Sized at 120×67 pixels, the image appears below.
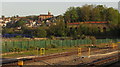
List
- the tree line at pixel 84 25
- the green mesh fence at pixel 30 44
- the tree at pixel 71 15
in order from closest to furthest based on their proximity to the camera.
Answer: the green mesh fence at pixel 30 44
the tree line at pixel 84 25
the tree at pixel 71 15

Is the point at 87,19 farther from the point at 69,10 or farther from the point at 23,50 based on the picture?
the point at 23,50

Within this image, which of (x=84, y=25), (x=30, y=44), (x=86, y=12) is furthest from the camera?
(x=86, y=12)

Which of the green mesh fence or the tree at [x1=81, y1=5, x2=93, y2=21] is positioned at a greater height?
the tree at [x1=81, y1=5, x2=93, y2=21]

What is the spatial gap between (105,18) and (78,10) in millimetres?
15291

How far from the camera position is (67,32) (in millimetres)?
83375

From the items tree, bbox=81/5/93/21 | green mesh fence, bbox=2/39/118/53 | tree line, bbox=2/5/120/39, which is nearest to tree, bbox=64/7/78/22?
tree line, bbox=2/5/120/39

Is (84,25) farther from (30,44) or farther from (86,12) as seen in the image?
(30,44)

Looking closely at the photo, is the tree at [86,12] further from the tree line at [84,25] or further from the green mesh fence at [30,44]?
the green mesh fence at [30,44]

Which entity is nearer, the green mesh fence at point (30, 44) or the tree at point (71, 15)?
the green mesh fence at point (30, 44)

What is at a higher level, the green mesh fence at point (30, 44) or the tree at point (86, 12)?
the tree at point (86, 12)

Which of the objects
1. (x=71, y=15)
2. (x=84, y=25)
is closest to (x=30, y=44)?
(x=84, y=25)

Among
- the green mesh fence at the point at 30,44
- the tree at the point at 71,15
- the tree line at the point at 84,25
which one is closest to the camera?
the green mesh fence at the point at 30,44

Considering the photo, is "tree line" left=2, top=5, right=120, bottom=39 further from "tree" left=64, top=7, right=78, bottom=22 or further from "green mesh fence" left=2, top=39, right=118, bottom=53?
"green mesh fence" left=2, top=39, right=118, bottom=53

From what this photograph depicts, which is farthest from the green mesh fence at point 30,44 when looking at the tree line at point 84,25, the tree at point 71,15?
the tree at point 71,15
